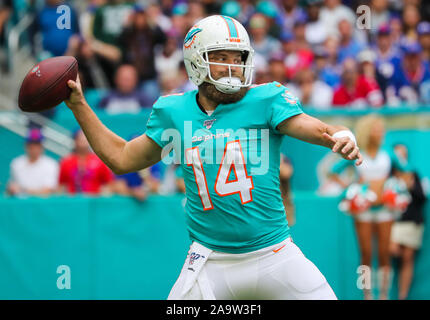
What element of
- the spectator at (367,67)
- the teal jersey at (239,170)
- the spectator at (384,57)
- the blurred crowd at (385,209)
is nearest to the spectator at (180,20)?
the spectator at (367,67)

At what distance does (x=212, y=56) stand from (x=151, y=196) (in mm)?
3289

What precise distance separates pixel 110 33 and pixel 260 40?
7.08 ft

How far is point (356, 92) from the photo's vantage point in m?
9.32

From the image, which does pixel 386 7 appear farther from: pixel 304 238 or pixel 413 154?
pixel 304 238

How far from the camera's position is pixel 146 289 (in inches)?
275

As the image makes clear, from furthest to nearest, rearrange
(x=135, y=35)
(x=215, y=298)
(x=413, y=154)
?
(x=135, y=35), (x=413, y=154), (x=215, y=298)

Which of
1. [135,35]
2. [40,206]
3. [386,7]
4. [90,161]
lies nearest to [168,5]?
[135,35]

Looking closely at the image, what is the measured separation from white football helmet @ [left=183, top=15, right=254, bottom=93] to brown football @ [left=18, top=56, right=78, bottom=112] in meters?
0.71

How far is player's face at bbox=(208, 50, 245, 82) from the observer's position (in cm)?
390

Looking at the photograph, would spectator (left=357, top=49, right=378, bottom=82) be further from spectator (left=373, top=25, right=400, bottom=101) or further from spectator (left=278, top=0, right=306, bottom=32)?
spectator (left=278, top=0, right=306, bottom=32)

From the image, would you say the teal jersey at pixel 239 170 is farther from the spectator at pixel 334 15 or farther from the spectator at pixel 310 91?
the spectator at pixel 334 15

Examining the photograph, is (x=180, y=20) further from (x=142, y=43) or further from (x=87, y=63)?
(x=87, y=63)

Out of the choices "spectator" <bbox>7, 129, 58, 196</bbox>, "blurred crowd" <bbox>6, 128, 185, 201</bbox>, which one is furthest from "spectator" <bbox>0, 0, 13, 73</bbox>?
"spectator" <bbox>7, 129, 58, 196</bbox>

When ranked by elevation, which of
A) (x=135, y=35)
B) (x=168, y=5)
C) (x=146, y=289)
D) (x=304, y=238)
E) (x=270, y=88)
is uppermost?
(x=168, y=5)
